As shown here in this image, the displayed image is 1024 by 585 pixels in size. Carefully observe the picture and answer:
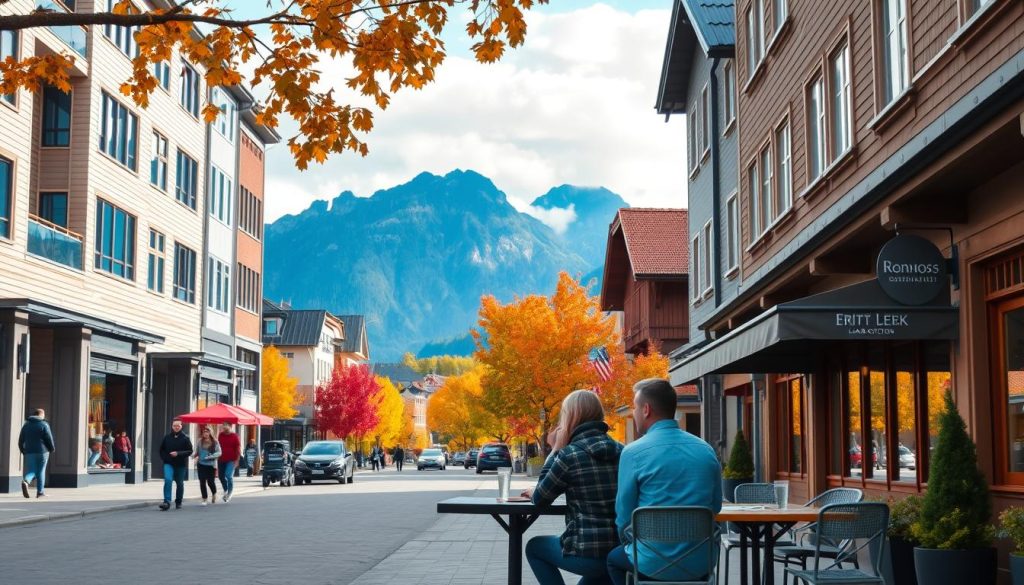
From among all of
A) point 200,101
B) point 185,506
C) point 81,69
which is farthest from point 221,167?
point 185,506

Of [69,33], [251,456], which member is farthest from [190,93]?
[251,456]

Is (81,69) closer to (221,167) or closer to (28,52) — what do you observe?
(28,52)

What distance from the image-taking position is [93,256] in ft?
113

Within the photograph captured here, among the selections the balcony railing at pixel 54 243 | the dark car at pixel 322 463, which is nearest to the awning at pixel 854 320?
the balcony railing at pixel 54 243

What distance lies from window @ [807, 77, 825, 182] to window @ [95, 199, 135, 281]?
23.1 m

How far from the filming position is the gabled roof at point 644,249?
135ft

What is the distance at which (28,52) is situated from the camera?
98.1ft

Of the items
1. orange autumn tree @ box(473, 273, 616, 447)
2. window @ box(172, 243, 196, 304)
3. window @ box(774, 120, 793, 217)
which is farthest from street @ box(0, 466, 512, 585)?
orange autumn tree @ box(473, 273, 616, 447)

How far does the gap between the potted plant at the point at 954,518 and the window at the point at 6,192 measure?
23664 millimetres

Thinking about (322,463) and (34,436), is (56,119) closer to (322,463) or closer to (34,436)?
(34,436)

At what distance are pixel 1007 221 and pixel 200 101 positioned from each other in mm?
37422

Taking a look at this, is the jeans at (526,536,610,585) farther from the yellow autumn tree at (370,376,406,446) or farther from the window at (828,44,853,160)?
the yellow autumn tree at (370,376,406,446)

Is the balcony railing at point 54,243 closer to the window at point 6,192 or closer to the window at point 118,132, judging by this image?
the window at point 6,192

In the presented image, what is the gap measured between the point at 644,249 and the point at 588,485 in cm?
3537
